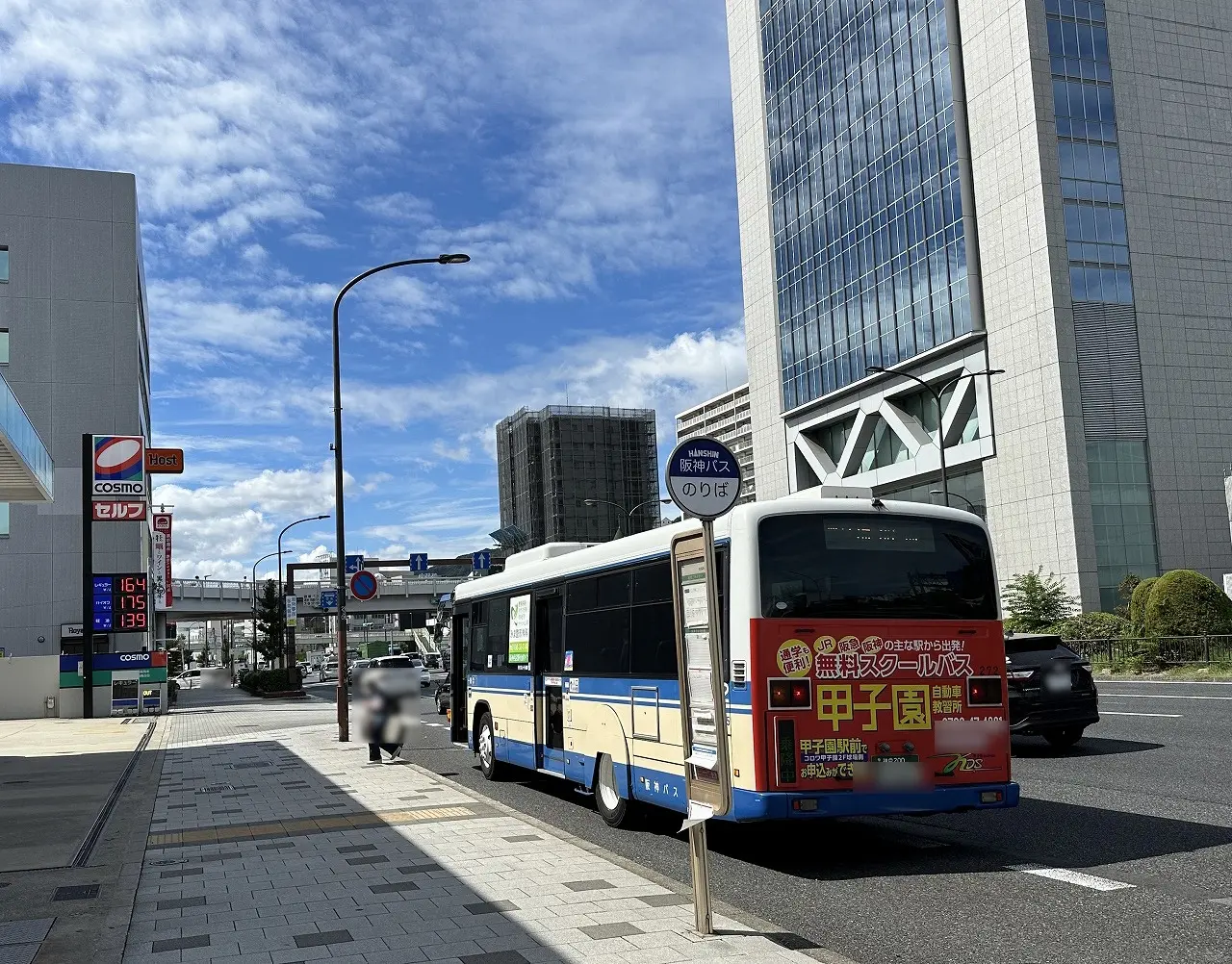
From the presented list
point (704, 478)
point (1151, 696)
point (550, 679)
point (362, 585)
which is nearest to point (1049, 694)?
point (550, 679)

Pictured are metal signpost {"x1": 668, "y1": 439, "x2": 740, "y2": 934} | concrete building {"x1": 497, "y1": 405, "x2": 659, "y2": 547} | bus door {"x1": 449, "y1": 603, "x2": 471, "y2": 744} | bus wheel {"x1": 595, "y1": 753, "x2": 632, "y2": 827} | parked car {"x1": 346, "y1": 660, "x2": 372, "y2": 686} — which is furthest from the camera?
concrete building {"x1": 497, "y1": 405, "x2": 659, "y2": 547}

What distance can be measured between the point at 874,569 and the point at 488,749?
27.4 feet

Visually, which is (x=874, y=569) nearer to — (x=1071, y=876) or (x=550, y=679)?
(x=1071, y=876)

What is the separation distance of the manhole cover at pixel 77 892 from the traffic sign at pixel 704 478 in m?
5.59

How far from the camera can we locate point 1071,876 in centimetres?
805

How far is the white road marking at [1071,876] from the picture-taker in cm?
768

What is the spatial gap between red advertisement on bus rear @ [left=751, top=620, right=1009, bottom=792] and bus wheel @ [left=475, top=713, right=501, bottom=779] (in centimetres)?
780

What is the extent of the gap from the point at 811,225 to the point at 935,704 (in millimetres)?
61440

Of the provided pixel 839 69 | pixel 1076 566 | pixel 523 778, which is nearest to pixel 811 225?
pixel 839 69

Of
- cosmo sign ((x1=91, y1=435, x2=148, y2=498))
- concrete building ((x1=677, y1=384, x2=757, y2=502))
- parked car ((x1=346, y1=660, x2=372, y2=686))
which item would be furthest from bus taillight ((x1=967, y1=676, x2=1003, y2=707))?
concrete building ((x1=677, y1=384, x2=757, y2=502))

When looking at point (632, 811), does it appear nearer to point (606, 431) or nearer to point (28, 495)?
point (28, 495)

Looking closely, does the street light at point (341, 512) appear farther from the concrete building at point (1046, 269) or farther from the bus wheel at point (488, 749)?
the concrete building at point (1046, 269)

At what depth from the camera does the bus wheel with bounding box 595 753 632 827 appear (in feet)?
36.2

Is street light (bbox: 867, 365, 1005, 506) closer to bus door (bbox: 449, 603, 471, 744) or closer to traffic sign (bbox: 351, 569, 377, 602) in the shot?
traffic sign (bbox: 351, 569, 377, 602)
